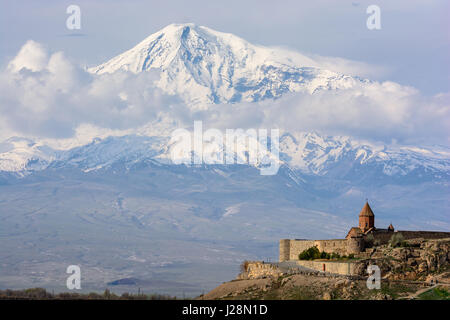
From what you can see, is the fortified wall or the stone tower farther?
the stone tower

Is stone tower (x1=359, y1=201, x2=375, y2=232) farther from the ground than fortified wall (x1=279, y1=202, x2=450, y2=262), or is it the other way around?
stone tower (x1=359, y1=201, x2=375, y2=232)

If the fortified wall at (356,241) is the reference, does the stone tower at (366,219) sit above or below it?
above

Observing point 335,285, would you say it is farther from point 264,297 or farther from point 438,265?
point 438,265

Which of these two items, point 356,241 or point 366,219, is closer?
point 356,241

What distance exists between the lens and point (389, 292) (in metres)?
70.5

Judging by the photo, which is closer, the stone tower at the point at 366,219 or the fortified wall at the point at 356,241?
the fortified wall at the point at 356,241

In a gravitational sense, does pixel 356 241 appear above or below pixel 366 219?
below
